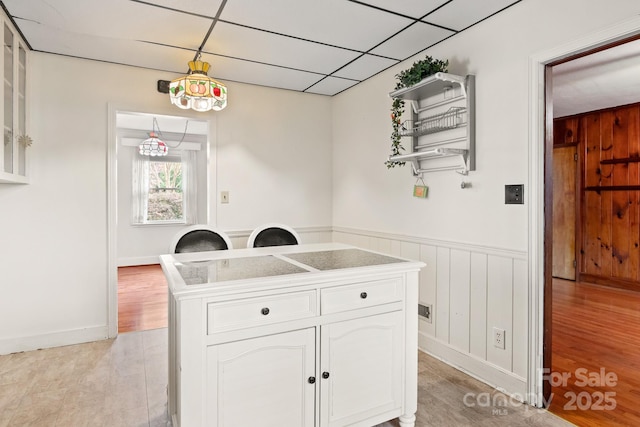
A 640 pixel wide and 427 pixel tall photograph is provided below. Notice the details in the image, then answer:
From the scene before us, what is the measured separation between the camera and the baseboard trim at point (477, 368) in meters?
2.15

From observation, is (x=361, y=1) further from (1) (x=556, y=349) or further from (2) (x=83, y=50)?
(1) (x=556, y=349)

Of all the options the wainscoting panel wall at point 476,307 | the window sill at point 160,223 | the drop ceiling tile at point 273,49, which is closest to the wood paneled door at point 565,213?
the wainscoting panel wall at point 476,307

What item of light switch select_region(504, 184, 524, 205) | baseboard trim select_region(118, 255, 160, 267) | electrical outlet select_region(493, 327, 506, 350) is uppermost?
light switch select_region(504, 184, 524, 205)

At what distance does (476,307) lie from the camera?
7.99 feet

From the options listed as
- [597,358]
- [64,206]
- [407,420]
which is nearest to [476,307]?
[407,420]

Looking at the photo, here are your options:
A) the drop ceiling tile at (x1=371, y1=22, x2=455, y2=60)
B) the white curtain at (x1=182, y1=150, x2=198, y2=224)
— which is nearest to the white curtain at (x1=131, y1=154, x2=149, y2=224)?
the white curtain at (x1=182, y1=150, x2=198, y2=224)

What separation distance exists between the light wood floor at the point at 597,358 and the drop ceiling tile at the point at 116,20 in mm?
3166

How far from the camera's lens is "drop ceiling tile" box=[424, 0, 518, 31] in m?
2.13

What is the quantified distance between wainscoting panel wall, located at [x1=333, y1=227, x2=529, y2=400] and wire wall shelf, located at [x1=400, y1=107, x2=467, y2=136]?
2.67ft

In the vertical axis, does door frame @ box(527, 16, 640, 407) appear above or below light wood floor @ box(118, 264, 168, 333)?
above

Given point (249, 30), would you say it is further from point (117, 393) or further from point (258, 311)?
point (117, 393)

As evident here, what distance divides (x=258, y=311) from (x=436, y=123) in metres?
1.97

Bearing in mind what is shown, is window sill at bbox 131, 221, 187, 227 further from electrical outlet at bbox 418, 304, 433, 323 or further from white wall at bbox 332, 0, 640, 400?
electrical outlet at bbox 418, 304, 433, 323

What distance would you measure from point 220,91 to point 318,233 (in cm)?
194
